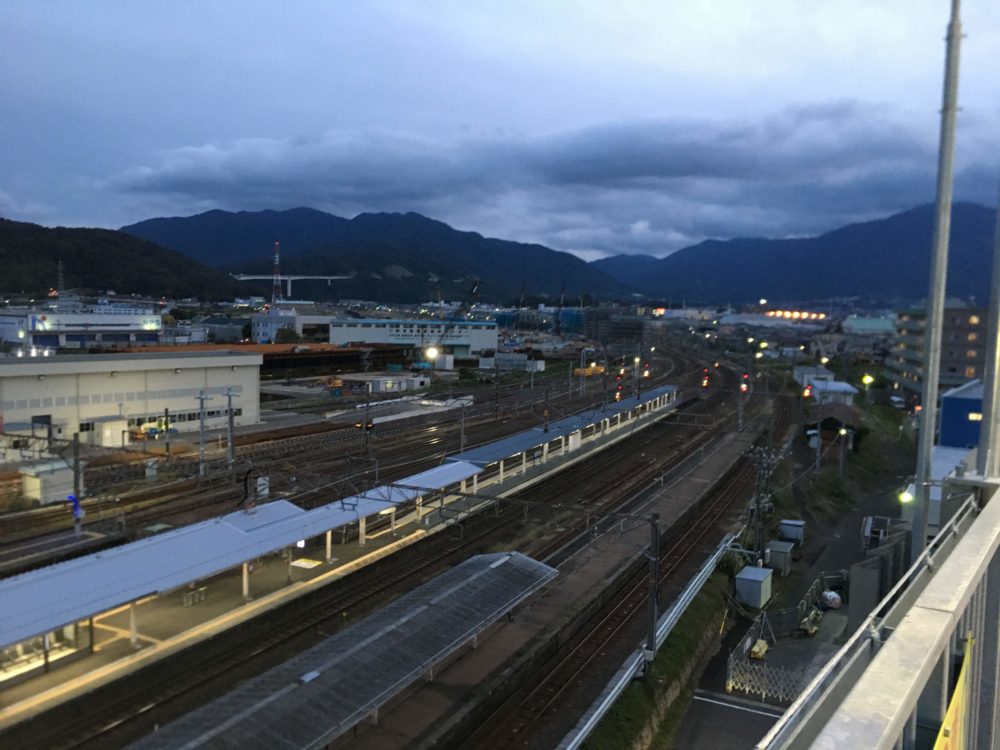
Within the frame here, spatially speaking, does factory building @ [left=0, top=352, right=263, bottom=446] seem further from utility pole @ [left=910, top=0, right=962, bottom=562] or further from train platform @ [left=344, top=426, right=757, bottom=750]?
utility pole @ [left=910, top=0, right=962, bottom=562]

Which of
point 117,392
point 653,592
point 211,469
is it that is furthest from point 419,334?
point 653,592

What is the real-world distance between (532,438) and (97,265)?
10085cm

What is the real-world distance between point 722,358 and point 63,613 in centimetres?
6271

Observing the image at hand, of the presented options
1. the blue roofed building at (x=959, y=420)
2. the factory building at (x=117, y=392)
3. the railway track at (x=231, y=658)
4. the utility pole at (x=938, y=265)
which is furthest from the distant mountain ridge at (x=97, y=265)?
the utility pole at (x=938, y=265)

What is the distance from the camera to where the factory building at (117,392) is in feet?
65.3

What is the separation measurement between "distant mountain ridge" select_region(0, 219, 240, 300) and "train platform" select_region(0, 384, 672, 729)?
84.6 meters

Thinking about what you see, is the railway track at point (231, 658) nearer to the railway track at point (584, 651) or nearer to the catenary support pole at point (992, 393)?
the railway track at point (584, 651)

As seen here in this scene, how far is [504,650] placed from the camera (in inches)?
402

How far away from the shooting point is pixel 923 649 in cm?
164

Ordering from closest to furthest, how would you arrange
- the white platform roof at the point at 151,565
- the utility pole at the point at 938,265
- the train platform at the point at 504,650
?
the utility pole at the point at 938,265 → the train platform at the point at 504,650 → the white platform roof at the point at 151,565

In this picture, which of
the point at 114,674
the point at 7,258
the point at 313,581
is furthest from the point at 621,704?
the point at 7,258

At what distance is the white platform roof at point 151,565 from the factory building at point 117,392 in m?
8.71

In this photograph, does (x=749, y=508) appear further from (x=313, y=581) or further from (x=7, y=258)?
(x=7, y=258)

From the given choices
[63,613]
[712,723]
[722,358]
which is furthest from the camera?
[722,358]
